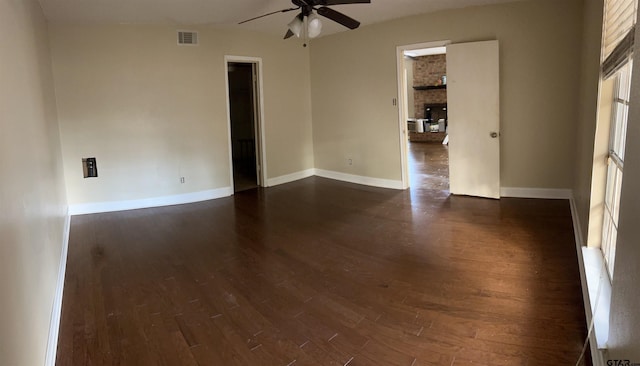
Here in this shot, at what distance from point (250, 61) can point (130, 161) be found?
238 cm

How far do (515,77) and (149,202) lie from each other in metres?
5.20

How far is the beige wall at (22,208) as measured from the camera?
1.55 meters

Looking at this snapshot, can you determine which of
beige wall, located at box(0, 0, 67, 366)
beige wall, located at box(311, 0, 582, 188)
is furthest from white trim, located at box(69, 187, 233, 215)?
beige wall, located at box(311, 0, 582, 188)

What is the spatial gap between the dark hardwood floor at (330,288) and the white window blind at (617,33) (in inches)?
57.3

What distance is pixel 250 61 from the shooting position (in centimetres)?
644

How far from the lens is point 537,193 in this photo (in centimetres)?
527

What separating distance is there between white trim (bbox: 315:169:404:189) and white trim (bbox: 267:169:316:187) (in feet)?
0.55

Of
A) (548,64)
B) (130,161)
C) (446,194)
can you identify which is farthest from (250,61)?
(548,64)

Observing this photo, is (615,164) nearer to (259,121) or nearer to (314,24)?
(314,24)

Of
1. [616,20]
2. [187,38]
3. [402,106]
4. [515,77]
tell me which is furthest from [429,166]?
[616,20]

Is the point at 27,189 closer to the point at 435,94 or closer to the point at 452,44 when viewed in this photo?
the point at 452,44

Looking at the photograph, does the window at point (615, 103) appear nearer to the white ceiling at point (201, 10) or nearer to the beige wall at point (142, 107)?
the white ceiling at point (201, 10)

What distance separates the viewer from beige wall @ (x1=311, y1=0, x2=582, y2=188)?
4.88 metres

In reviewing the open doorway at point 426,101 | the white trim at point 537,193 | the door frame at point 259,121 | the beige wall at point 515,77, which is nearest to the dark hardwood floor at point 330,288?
the white trim at point 537,193
